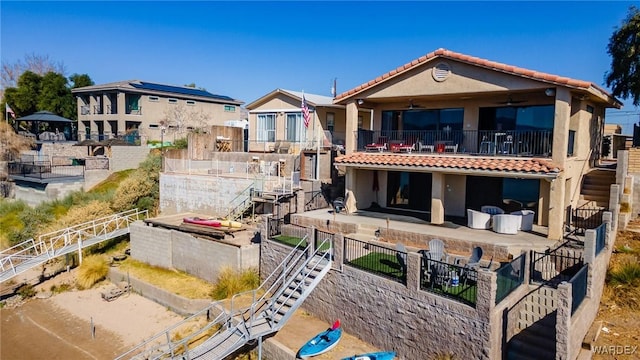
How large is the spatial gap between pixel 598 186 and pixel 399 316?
537 inches

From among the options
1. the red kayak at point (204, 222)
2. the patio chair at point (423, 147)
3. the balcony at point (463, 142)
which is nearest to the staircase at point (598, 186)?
the balcony at point (463, 142)

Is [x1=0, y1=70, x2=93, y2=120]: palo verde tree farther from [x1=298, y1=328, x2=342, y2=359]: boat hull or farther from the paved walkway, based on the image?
[x1=298, y1=328, x2=342, y2=359]: boat hull

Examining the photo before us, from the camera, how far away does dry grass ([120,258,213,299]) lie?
19531mm

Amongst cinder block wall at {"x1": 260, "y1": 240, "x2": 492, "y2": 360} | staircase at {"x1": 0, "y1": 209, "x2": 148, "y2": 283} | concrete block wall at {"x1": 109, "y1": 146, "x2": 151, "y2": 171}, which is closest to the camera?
cinder block wall at {"x1": 260, "y1": 240, "x2": 492, "y2": 360}

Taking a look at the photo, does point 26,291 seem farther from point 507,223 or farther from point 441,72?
point 507,223

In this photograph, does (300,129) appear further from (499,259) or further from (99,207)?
(499,259)

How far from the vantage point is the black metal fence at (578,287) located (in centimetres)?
1131

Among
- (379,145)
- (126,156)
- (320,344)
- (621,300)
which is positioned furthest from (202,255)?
(126,156)

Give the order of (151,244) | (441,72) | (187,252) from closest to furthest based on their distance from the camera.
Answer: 1. (441,72)
2. (187,252)
3. (151,244)

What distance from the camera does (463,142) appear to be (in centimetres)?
2084

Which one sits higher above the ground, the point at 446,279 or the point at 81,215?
the point at 446,279

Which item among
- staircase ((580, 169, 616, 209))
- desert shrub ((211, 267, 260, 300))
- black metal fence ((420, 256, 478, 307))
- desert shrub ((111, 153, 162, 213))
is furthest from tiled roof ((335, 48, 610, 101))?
desert shrub ((111, 153, 162, 213))

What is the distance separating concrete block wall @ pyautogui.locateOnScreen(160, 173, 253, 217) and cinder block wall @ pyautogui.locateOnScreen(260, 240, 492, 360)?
1033 centimetres

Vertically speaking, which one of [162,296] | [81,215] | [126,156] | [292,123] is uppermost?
[292,123]
